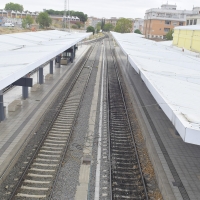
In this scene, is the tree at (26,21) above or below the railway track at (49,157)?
above

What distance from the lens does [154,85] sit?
8.46m

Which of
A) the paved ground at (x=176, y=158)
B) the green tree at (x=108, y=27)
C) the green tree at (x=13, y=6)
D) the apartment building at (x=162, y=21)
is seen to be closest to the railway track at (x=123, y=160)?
the paved ground at (x=176, y=158)

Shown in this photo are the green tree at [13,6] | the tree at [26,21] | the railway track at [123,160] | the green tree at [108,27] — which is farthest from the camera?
the green tree at [13,6]

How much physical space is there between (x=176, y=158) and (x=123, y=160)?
1.77m

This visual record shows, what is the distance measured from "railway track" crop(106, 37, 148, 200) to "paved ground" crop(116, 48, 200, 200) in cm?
85

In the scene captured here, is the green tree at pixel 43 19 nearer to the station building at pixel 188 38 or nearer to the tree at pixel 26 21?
the tree at pixel 26 21

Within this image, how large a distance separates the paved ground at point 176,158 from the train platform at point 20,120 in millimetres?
4752

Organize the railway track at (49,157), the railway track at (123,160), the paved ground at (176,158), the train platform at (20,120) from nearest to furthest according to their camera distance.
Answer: the railway track at (49,157) < the railway track at (123,160) < the paved ground at (176,158) < the train platform at (20,120)

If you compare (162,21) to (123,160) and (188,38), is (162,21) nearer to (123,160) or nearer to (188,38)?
(188,38)

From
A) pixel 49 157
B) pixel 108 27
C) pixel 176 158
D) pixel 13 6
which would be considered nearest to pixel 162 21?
pixel 108 27

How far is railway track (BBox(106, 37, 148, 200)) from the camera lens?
23.9 feet

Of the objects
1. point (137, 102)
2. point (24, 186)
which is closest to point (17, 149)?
point (24, 186)

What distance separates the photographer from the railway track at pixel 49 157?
718 centimetres

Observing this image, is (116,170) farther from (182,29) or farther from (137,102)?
(182,29)
